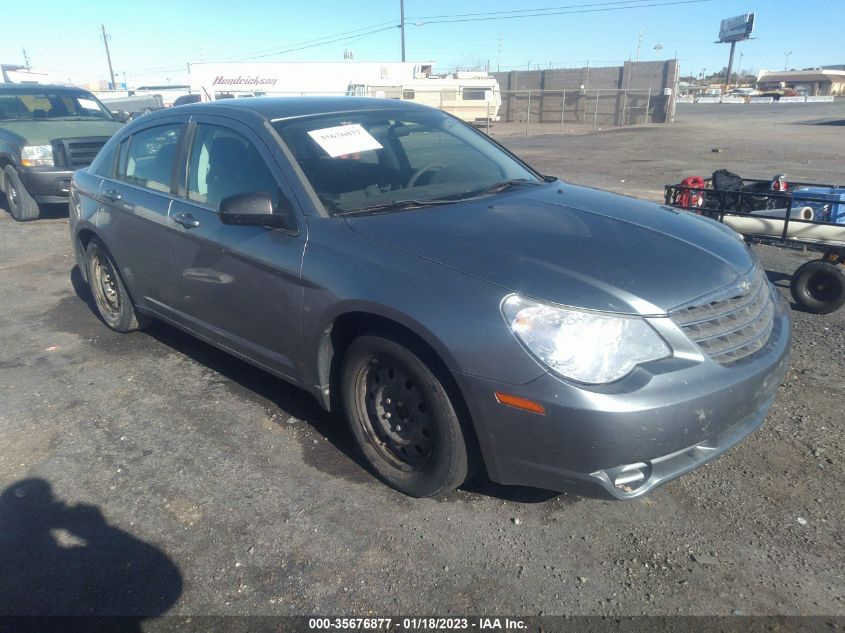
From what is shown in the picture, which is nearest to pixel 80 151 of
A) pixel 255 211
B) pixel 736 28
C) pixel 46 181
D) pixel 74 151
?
pixel 74 151

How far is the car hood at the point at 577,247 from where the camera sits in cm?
253

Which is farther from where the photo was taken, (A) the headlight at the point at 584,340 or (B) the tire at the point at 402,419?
(B) the tire at the point at 402,419

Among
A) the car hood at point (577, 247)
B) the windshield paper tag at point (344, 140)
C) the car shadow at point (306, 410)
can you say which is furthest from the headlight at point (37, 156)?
the car hood at point (577, 247)

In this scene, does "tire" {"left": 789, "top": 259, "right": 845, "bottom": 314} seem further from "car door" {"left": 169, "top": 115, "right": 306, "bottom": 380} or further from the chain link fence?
the chain link fence

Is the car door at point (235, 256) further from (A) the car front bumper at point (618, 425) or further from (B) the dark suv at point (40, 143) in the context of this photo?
(B) the dark suv at point (40, 143)

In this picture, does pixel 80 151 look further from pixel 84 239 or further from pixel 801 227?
pixel 801 227

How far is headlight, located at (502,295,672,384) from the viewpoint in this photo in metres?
2.39

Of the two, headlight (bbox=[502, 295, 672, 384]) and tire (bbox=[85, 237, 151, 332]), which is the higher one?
headlight (bbox=[502, 295, 672, 384])

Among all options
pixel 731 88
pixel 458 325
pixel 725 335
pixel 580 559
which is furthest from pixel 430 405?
pixel 731 88

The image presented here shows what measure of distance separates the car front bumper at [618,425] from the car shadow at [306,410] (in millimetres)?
133

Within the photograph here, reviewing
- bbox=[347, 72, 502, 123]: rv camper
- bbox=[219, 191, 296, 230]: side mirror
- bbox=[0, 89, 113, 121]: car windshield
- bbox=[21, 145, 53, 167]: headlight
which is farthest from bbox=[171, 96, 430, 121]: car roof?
bbox=[347, 72, 502, 123]: rv camper

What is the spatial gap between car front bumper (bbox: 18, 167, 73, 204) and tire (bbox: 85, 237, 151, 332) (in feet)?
17.0

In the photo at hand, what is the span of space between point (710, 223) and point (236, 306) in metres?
2.63

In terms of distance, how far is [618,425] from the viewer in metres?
2.34
